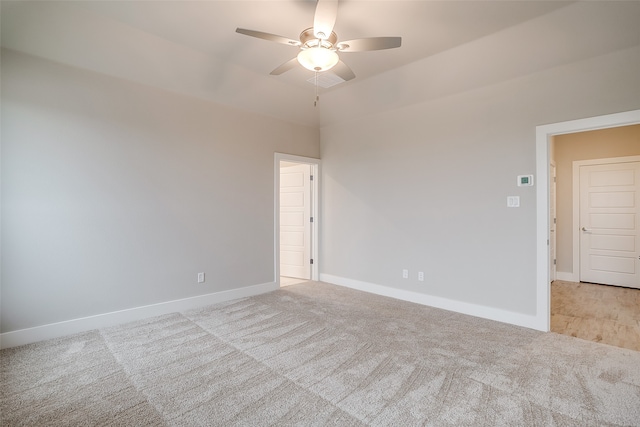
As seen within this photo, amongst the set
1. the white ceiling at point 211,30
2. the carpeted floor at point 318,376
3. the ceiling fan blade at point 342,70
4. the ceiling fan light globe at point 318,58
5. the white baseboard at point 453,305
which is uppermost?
the white ceiling at point 211,30

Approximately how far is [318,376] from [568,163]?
600 centimetres

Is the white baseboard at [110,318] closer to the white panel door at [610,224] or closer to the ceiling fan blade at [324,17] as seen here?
the ceiling fan blade at [324,17]

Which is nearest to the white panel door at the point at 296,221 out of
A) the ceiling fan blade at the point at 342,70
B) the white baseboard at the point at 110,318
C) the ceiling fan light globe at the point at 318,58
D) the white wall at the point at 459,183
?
the white wall at the point at 459,183

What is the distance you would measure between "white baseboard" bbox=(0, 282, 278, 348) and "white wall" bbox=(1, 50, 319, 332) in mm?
63

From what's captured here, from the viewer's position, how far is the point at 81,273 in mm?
3170

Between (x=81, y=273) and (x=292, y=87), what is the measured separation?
3.42 m

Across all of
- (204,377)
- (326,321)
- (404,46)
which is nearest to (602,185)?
(404,46)

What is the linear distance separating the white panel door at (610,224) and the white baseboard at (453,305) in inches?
127

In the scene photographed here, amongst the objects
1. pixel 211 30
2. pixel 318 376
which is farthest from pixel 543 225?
pixel 211 30

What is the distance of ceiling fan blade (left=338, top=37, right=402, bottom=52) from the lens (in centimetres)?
230

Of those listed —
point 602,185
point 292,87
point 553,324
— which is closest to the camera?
point 553,324

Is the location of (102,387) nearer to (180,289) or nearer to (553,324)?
(180,289)

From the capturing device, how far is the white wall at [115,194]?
112 inches

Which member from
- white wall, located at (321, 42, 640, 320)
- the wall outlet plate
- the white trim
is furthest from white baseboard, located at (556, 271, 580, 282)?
the wall outlet plate
